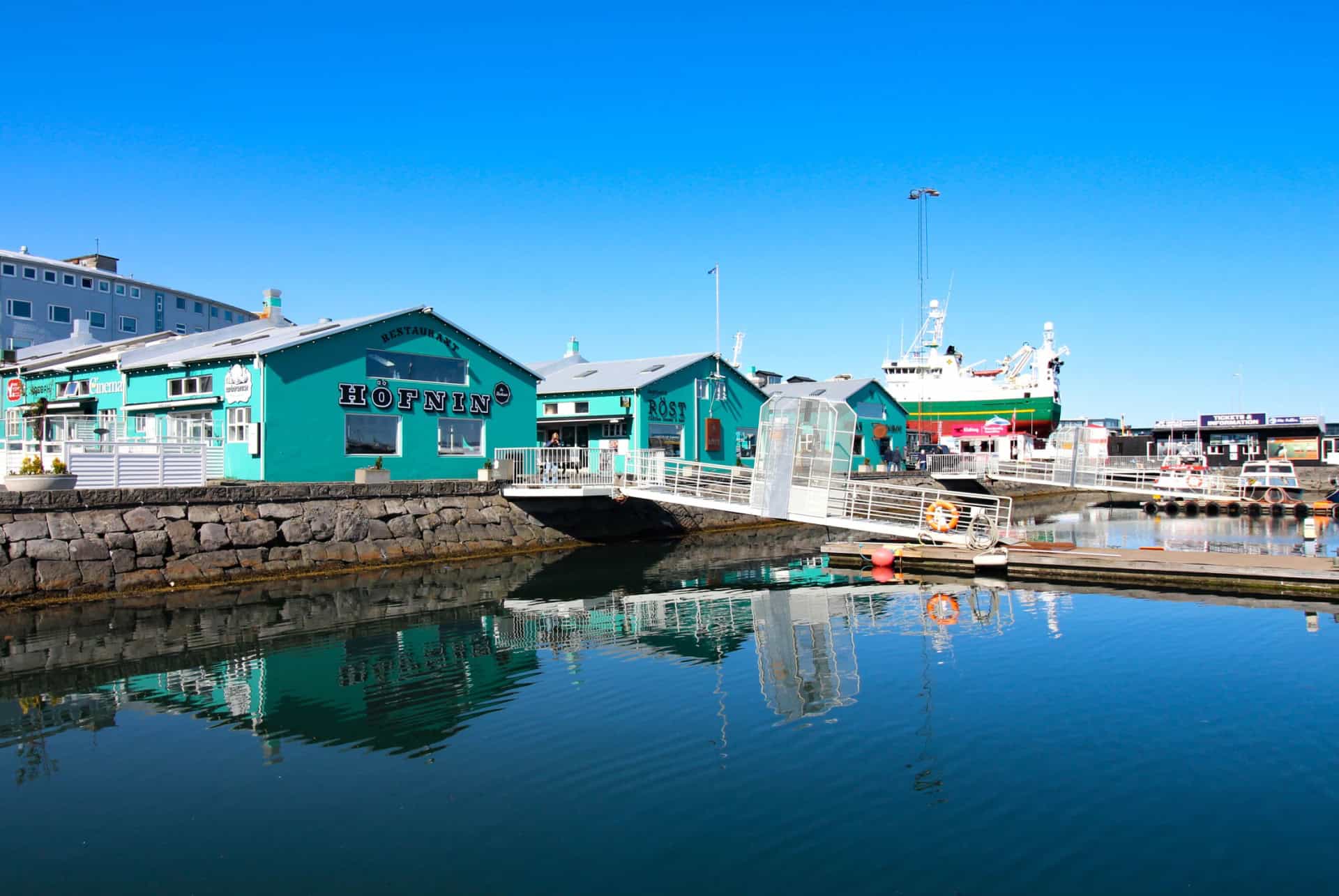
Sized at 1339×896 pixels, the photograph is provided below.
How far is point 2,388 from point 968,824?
42345 millimetres

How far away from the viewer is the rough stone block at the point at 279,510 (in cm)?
2425

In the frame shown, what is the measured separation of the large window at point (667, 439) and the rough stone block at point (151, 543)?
68.9ft

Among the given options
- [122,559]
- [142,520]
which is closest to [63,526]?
[122,559]

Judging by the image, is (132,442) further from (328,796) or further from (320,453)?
(328,796)

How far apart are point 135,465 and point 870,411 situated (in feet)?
132

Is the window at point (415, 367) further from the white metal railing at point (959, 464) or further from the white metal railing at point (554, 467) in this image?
the white metal railing at point (959, 464)

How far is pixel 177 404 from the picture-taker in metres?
30.0

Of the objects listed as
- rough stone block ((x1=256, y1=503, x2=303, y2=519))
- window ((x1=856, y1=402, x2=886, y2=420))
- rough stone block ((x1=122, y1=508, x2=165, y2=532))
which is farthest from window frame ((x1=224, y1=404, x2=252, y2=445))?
window ((x1=856, y1=402, x2=886, y2=420))

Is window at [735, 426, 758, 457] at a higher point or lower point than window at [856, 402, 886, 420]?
lower

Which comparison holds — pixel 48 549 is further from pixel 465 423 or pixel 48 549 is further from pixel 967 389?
pixel 967 389

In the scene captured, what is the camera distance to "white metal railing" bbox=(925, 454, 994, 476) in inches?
2165

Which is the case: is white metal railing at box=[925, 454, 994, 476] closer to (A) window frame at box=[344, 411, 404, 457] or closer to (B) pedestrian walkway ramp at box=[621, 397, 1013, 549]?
(B) pedestrian walkway ramp at box=[621, 397, 1013, 549]

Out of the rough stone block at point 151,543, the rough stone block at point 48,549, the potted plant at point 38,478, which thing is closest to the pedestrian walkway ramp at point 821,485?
the rough stone block at point 151,543

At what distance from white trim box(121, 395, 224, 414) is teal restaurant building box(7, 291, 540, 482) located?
0.05 m
